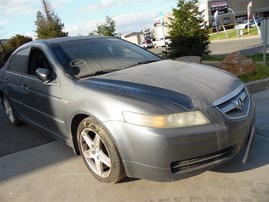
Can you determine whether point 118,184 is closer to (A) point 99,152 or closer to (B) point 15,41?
(A) point 99,152

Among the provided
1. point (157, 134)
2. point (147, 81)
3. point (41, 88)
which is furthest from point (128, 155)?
point (41, 88)

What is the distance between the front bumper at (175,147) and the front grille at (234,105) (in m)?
0.07

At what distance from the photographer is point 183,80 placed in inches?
115

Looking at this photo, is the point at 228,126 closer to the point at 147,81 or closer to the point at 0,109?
the point at 147,81

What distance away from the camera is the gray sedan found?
7.96ft

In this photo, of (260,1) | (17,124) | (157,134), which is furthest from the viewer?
(260,1)

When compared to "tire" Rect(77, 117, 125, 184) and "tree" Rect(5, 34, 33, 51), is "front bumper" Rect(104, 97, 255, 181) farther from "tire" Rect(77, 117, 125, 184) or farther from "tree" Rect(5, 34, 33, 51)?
"tree" Rect(5, 34, 33, 51)

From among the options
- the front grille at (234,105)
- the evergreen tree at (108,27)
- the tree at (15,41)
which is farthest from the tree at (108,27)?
the front grille at (234,105)

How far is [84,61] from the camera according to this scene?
11.6ft

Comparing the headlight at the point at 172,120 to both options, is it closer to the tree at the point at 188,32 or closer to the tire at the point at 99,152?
the tire at the point at 99,152

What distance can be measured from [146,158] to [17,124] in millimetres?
3741

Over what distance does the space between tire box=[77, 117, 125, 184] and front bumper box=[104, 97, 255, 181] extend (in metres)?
0.11

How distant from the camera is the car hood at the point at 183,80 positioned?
2.62 meters

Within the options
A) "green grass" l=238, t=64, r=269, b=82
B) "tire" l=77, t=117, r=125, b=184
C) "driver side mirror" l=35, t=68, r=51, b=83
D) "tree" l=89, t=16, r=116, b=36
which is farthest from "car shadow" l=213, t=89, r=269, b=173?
"tree" l=89, t=16, r=116, b=36
